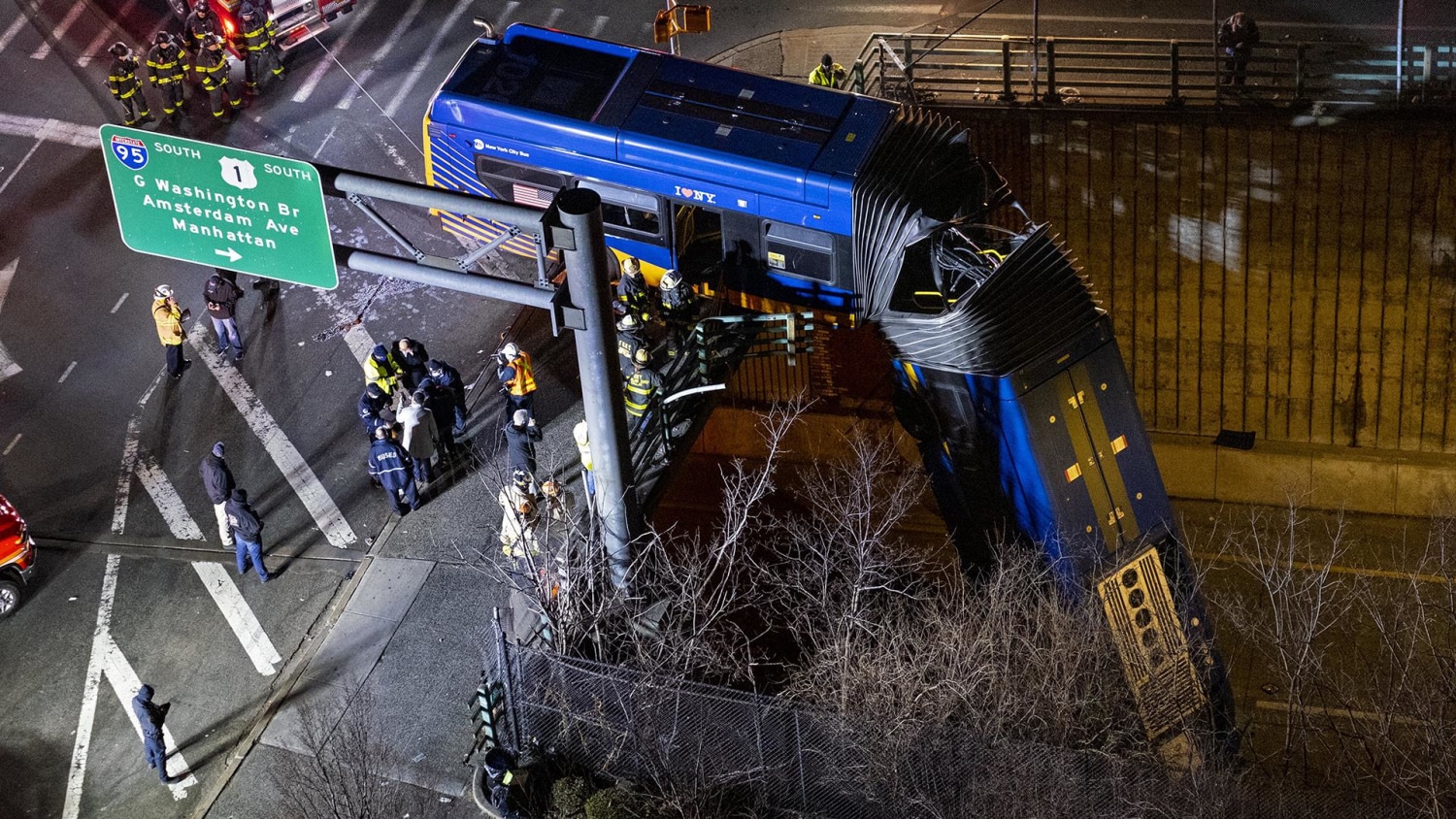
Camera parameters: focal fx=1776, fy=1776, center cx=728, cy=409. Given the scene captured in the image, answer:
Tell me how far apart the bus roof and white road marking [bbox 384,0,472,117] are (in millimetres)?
6471

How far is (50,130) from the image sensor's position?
27906mm

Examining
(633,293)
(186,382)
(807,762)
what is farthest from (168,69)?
(807,762)

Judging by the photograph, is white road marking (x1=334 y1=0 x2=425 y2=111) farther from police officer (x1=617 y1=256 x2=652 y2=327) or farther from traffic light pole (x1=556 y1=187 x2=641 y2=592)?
traffic light pole (x1=556 y1=187 x2=641 y2=592)

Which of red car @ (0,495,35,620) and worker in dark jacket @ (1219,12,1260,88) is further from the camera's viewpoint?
worker in dark jacket @ (1219,12,1260,88)

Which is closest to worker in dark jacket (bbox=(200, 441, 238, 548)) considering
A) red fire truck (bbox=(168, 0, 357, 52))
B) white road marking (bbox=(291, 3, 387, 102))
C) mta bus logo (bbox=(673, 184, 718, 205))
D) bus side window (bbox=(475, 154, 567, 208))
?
bus side window (bbox=(475, 154, 567, 208))

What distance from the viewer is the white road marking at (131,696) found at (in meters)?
18.0

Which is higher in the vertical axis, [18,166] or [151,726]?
[18,166]

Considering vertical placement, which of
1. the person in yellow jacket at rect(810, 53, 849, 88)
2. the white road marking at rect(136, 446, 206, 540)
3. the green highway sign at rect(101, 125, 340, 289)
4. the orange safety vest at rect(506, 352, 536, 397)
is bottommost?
the white road marking at rect(136, 446, 206, 540)

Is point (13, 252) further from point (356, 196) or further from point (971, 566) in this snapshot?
point (971, 566)

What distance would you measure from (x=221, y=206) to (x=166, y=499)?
7.78m

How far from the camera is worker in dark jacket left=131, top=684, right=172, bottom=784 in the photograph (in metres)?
17.2

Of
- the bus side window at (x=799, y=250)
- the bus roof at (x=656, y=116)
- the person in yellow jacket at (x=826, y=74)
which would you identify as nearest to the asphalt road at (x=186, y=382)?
the bus roof at (x=656, y=116)

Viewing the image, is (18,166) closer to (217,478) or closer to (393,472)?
(217,478)

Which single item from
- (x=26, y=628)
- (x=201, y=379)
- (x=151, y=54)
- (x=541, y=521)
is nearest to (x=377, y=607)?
(x=541, y=521)
